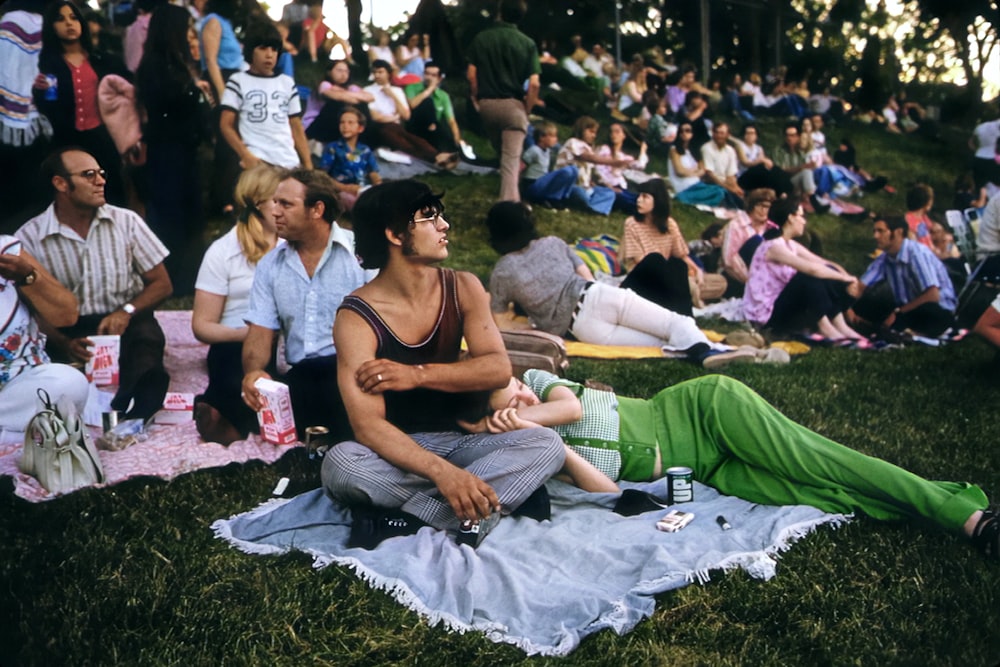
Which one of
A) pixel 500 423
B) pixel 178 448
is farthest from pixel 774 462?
pixel 178 448

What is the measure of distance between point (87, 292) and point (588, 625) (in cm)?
232

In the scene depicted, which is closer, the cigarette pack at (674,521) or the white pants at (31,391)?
the cigarette pack at (674,521)

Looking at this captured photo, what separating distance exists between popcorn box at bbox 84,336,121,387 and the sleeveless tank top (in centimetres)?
103

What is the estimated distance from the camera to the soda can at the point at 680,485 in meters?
3.30

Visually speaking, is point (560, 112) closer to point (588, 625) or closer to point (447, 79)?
point (447, 79)

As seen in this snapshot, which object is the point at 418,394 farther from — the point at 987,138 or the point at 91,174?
the point at 987,138

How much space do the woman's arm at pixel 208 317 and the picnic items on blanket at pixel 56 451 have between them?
0.63 meters

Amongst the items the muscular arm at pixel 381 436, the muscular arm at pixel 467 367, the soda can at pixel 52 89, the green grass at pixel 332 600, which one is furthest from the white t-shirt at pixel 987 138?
the soda can at pixel 52 89

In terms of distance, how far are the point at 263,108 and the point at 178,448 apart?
1413 millimetres

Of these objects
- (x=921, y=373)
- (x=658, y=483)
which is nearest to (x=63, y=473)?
(x=658, y=483)

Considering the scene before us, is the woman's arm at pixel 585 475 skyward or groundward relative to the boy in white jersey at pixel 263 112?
groundward

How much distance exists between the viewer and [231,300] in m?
3.86

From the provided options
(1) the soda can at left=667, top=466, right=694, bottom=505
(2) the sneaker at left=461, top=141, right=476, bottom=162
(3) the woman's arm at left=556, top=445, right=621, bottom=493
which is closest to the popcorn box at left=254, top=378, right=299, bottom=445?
(3) the woman's arm at left=556, top=445, right=621, bottom=493

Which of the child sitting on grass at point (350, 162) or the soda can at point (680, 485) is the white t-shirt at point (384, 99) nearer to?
the child sitting on grass at point (350, 162)
